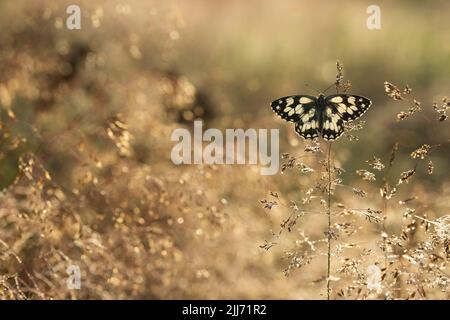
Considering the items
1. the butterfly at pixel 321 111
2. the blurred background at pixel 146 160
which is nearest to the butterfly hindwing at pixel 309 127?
the butterfly at pixel 321 111

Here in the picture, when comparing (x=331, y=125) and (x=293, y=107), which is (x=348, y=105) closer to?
(x=331, y=125)

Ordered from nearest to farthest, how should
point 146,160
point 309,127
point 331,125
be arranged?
point 331,125
point 309,127
point 146,160

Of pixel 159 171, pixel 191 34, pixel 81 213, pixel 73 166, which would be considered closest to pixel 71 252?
pixel 81 213

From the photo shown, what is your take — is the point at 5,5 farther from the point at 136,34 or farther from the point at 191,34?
the point at 191,34

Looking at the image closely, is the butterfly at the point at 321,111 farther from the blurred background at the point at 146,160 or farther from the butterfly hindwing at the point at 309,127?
the blurred background at the point at 146,160

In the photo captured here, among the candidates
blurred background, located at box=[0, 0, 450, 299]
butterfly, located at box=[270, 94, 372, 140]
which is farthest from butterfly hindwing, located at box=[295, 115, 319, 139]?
blurred background, located at box=[0, 0, 450, 299]

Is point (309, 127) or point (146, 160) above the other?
point (146, 160)

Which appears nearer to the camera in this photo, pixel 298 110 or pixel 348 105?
pixel 348 105

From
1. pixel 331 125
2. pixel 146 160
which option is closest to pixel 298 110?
pixel 331 125
